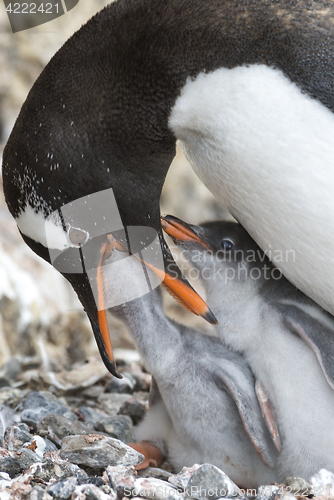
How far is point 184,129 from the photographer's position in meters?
1.68

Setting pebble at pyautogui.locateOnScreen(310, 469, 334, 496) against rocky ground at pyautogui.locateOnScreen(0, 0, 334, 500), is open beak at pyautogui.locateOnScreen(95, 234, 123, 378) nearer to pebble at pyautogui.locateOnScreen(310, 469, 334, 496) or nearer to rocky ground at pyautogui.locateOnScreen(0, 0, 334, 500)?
rocky ground at pyautogui.locateOnScreen(0, 0, 334, 500)

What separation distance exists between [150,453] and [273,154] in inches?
39.1

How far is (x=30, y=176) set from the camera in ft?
5.50

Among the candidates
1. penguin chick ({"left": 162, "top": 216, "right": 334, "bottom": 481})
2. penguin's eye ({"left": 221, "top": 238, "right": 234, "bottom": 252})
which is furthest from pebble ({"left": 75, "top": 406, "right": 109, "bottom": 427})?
penguin's eye ({"left": 221, "top": 238, "right": 234, "bottom": 252})

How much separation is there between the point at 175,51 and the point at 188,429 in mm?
1076

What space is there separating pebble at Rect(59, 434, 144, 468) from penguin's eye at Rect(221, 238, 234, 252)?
0.74 m

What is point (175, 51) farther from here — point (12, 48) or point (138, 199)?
point (12, 48)

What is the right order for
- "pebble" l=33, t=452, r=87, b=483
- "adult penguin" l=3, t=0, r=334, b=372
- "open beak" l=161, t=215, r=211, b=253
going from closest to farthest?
"pebble" l=33, t=452, r=87, b=483, "adult penguin" l=3, t=0, r=334, b=372, "open beak" l=161, t=215, r=211, b=253

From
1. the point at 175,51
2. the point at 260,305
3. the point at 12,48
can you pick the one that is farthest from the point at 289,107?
the point at 12,48

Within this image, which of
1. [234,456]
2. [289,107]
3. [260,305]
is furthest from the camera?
[260,305]

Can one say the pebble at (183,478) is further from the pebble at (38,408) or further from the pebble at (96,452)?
the pebble at (38,408)

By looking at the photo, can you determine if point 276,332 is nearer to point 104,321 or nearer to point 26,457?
point 104,321

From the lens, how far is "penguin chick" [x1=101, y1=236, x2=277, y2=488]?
1.73 metres

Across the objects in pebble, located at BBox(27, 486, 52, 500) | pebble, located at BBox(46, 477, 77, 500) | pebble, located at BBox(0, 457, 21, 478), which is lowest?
pebble, located at BBox(0, 457, 21, 478)
